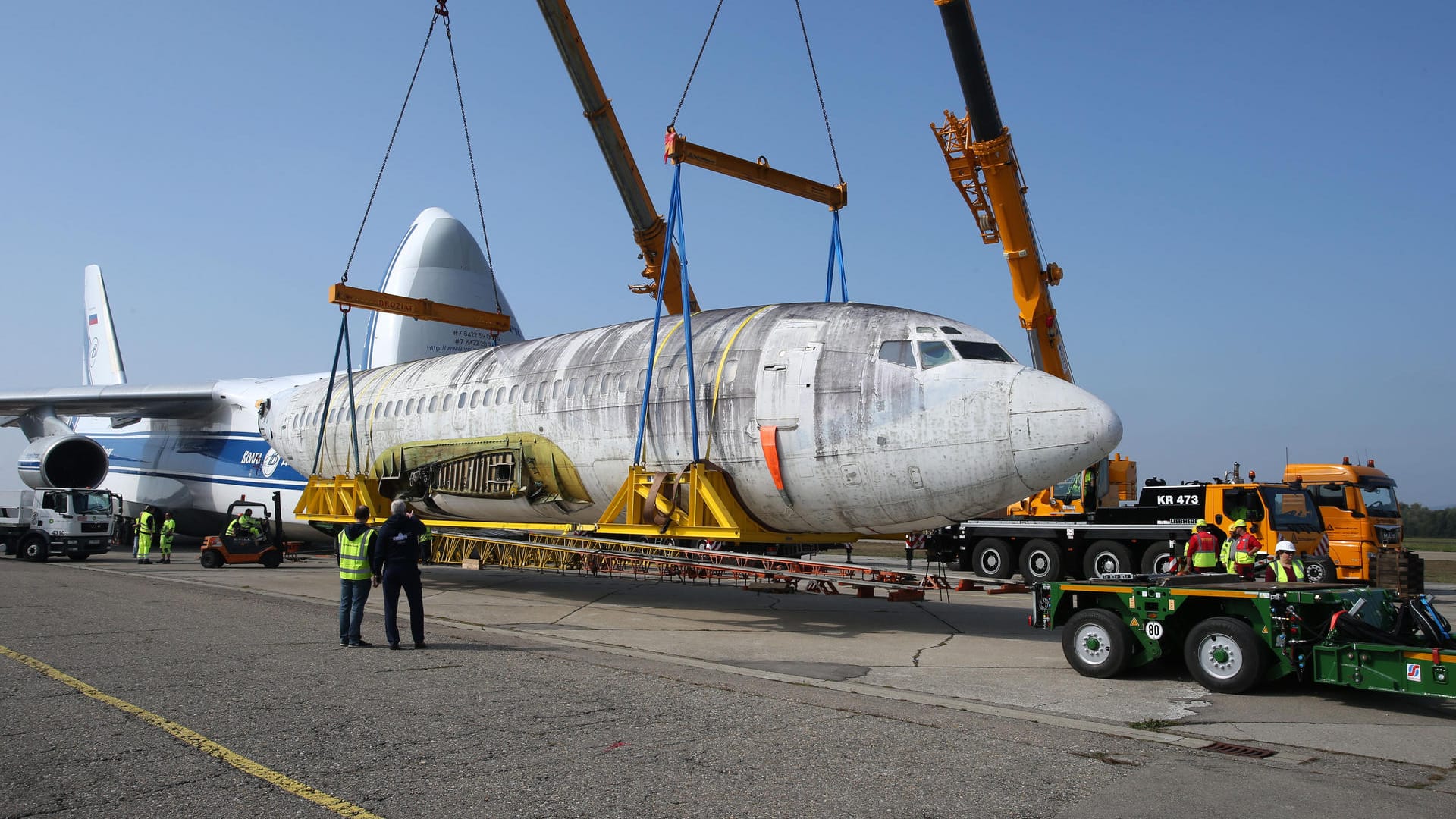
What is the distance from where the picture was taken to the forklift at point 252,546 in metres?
22.8

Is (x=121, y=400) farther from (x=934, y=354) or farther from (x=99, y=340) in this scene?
(x=934, y=354)

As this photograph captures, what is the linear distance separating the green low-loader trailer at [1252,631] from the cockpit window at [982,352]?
276 centimetres

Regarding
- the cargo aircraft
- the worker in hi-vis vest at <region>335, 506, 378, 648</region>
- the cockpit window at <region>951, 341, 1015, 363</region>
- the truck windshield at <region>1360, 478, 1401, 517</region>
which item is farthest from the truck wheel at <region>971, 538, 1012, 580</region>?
the worker in hi-vis vest at <region>335, 506, 378, 648</region>

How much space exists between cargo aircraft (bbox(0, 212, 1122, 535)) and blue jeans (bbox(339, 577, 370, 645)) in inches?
162

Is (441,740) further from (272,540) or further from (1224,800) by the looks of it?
(272,540)

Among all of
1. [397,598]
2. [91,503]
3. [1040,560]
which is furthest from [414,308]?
[1040,560]

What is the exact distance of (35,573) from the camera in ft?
64.6

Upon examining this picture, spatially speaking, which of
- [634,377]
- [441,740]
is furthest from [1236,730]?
[634,377]

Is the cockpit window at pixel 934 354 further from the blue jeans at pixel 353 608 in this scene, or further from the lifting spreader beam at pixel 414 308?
the lifting spreader beam at pixel 414 308

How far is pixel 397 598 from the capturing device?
10078 millimetres

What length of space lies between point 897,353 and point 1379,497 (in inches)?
533

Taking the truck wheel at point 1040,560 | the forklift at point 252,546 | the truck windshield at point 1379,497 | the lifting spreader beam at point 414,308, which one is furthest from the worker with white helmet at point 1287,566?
the forklift at point 252,546

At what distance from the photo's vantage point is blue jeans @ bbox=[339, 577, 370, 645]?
10023 millimetres

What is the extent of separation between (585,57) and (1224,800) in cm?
1808
